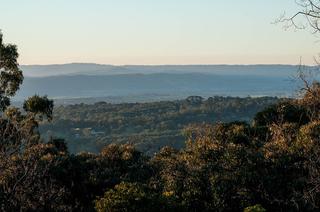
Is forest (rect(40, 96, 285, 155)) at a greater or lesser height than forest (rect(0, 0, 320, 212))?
lesser

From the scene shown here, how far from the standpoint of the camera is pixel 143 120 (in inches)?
4998

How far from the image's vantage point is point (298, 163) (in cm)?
2059

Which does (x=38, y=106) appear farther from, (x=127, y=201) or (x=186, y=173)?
(x=127, y=201)

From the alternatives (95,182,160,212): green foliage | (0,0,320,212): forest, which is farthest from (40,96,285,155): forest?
(95,182,160,212): green foliage

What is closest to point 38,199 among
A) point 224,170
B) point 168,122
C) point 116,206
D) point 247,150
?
point 116,206

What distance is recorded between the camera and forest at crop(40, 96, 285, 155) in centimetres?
10664

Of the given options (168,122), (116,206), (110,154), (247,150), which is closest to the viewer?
(116,206)

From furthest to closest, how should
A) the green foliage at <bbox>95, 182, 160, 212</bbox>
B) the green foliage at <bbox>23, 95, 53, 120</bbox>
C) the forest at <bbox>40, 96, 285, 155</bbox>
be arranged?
the forest at <bbox>40, 96, 285, 155</bbox> < the green foliage at <bbox>23, 95, 53, 120</bbox> < the green foliage at <bbox>95, 182, 160, 212</bbox>

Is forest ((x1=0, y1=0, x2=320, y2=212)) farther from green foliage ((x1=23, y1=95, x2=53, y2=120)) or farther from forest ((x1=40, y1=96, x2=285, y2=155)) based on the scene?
forest ((x1=40, y1=96, x2=285, y2=155))

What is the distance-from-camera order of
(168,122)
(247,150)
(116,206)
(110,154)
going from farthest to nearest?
(168,122)
(110,154)
(247,150)
(116,206)

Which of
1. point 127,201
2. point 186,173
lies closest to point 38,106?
point 186,173

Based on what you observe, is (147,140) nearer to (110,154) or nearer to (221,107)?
(221,107)

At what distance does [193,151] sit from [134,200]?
23.8ft

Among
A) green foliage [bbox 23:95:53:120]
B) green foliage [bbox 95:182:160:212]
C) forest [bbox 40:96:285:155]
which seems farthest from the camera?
forest [bbox 40:96:285:155]
